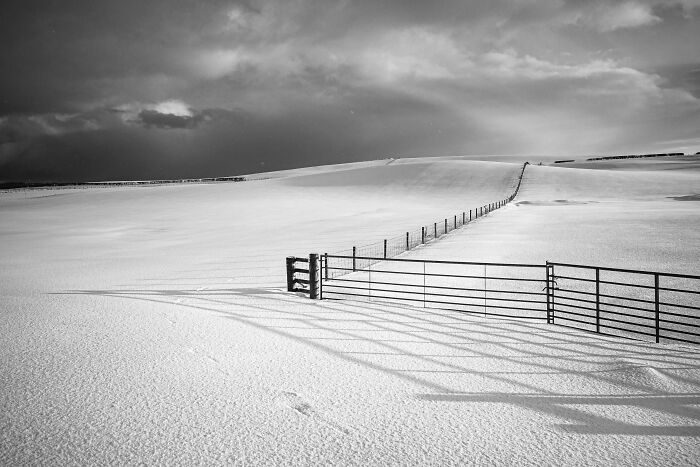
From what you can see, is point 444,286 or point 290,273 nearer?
point 290,273

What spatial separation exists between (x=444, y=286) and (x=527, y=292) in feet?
10.3

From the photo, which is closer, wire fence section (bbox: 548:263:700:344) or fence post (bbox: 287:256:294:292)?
wire fence section (bbox: 548:263:700:344)

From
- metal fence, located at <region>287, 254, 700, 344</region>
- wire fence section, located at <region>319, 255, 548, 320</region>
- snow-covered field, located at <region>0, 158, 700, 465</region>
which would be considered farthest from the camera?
wire fence section, located at <region>319, 255, 548, 320</region>

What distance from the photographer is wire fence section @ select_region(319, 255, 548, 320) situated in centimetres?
1219

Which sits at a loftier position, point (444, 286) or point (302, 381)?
point (302, 381)

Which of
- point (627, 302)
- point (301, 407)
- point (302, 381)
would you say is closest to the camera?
point (301, 407)

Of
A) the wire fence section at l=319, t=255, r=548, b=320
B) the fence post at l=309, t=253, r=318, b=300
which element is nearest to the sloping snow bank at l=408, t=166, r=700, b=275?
the wire fence section at l=319, t=255, r=548, b=320

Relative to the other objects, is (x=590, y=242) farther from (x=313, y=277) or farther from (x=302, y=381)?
(x=302, y=381)

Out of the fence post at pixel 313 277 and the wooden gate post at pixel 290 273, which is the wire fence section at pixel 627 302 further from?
the wooden gate post at pixel 290 273

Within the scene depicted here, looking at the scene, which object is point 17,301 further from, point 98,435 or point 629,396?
point 629,396

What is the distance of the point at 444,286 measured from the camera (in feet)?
47.9

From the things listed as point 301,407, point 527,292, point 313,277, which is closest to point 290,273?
point 313,277

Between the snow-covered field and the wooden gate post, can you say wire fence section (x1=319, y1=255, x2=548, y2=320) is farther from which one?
the snow-covered field

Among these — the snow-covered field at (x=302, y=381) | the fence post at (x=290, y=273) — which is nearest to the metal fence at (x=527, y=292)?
the fence post at (x=290, y=273)
